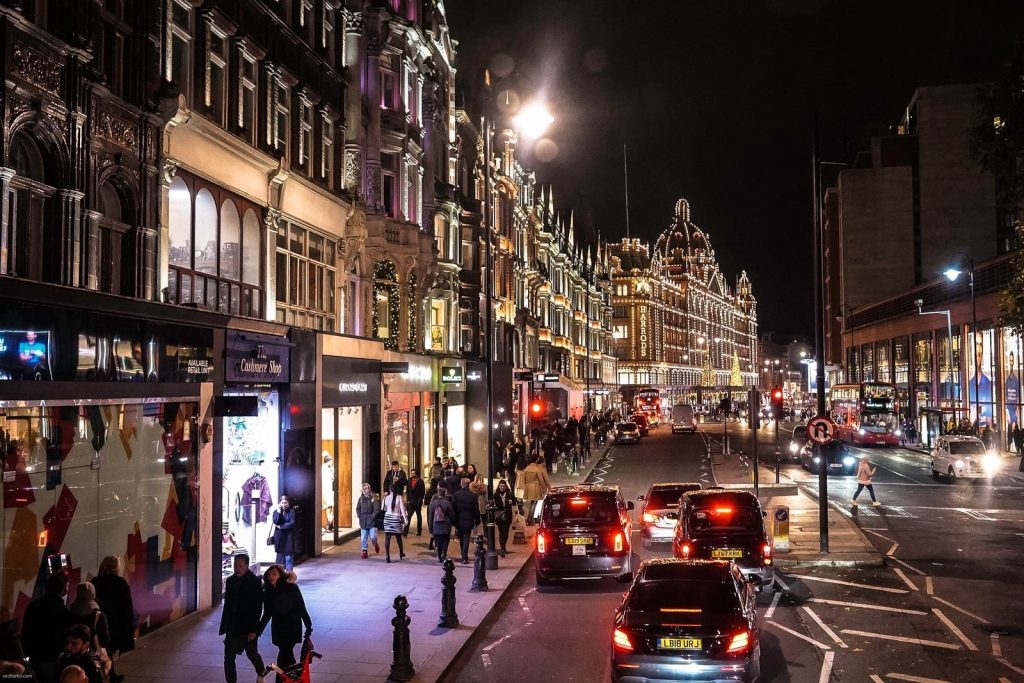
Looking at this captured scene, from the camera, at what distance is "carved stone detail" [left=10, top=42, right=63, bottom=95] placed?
11.7 meters

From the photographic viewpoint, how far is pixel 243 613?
10.8 meters

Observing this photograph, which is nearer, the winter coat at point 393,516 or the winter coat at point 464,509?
the winter coat at point 393,516

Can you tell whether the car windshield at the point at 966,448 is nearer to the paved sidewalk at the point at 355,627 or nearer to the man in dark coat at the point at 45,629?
the paved sidewalk at the point at 355,627

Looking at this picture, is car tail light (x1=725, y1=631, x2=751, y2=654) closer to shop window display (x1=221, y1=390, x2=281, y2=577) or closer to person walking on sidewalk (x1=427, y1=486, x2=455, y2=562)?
person walking on sidewalk (x1=427, y1=486, x2=455, y2=562)

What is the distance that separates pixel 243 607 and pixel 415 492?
12351mm

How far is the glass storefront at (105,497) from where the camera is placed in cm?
1097

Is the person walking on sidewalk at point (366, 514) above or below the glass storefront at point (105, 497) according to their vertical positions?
below

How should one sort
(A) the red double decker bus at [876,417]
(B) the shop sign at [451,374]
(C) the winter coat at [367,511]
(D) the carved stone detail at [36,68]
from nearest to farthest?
(D) the carved stone detail at [36,68] → (C) the winter coat at [367,511] → (B) the shop sign at [451,374] → (A) the red double decker bus at [876,417]

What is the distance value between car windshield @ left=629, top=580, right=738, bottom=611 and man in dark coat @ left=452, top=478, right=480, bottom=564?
926 centimetres

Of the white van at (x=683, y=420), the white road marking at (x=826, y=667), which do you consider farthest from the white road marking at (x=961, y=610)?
the white van at (x=683, y=420)

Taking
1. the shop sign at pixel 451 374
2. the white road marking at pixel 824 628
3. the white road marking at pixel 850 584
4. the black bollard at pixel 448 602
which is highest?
the shop sign at pixel 451 374

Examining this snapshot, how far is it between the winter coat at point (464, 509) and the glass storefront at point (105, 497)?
621 centimetres

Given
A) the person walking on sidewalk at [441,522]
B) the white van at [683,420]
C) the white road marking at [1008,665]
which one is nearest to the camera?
the white road marking at [1008,665]

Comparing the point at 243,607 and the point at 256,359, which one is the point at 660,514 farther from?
the point at 243,607
